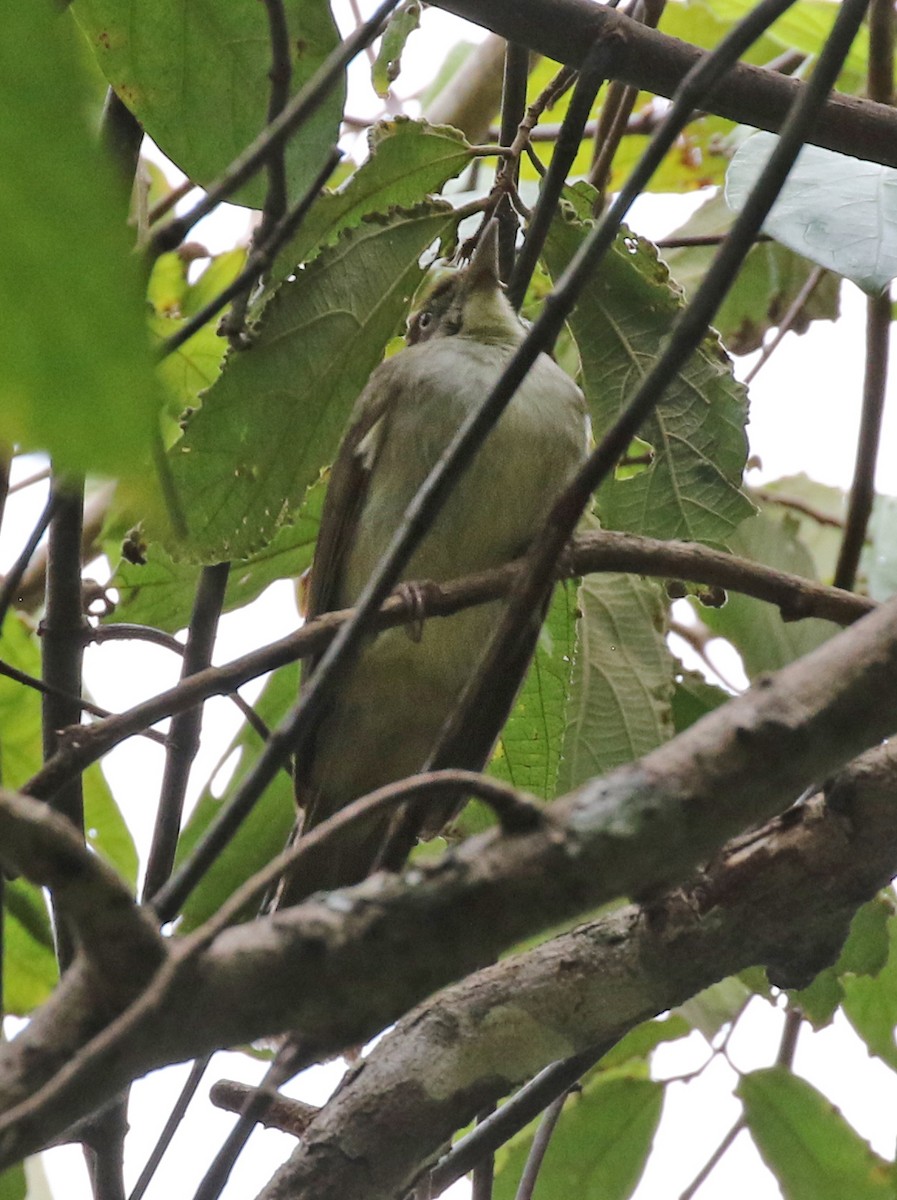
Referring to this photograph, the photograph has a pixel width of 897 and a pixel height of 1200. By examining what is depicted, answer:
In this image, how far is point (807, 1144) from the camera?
7.65ft

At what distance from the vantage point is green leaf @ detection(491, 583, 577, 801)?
2400 mm

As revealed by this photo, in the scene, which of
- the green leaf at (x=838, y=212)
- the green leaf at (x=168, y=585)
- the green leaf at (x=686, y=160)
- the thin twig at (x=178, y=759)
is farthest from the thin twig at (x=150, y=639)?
the green leaf at (x=686, y=160)

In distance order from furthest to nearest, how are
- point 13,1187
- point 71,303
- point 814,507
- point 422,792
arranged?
1. point 814,507
2. point 13,1187
3. point 422,792
4. point 71,303

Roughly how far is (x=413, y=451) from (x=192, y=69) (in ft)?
3.24

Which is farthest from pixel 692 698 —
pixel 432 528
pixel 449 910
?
pixel 449 910

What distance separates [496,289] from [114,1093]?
2240 millimetres

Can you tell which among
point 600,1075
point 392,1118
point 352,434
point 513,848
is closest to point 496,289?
point 352,434

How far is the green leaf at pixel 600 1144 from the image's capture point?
8.02ft

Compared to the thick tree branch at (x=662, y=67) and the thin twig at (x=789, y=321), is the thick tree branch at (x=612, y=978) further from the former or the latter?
the thin twig at (x=789, y=321)

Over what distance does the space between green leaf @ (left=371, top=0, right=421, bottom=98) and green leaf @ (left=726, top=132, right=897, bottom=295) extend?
21.5 inches

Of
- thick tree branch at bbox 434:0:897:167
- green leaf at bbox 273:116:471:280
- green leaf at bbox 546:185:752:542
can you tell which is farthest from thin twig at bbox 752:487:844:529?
thick tree branch at bbox 434:0:897:167

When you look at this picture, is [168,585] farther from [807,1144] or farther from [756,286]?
[756,286]

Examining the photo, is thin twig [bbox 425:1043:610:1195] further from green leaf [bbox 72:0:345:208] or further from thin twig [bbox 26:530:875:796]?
green leaf [bbox 72:0:345:208]

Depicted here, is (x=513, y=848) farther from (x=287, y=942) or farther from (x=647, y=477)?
(x=647, y=477)
